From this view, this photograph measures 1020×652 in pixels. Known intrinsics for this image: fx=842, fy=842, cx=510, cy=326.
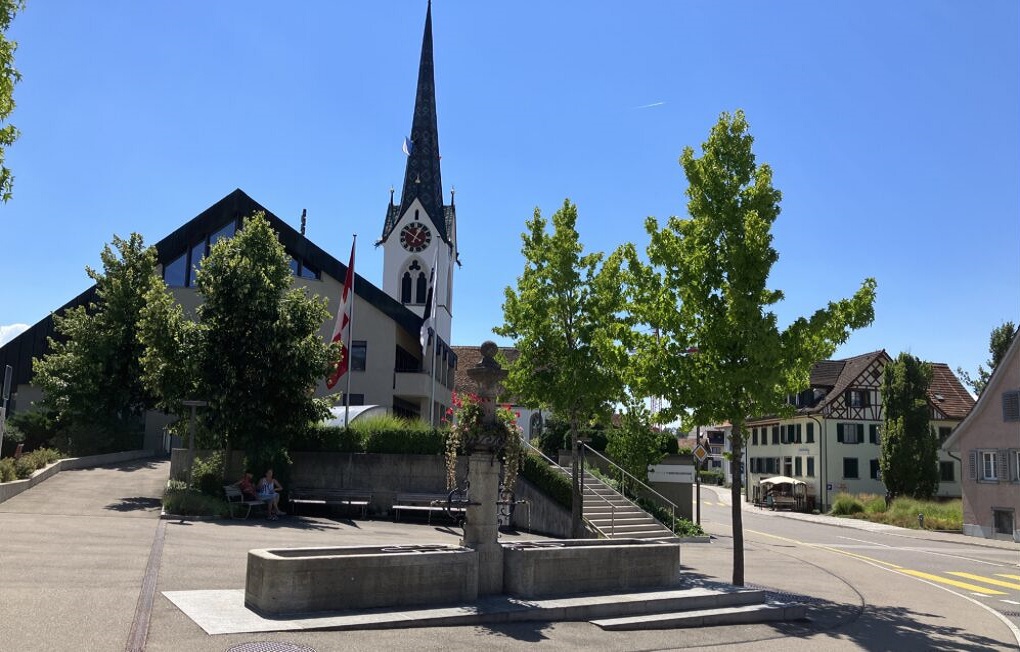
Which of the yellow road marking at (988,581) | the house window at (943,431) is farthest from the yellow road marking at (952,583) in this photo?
the house window at (943,431)

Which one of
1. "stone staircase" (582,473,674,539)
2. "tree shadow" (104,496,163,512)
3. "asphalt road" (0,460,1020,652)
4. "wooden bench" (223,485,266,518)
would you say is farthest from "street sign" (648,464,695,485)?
"tree shadow" (104,496,163,512)

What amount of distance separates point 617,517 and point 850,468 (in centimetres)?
3392

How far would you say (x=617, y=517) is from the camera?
2359cm

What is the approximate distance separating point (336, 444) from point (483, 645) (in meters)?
15.4

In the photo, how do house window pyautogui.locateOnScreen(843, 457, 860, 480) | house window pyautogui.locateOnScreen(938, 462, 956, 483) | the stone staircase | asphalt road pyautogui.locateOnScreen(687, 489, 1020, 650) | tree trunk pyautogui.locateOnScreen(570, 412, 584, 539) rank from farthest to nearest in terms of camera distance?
house window pyautogui.locateOnScreen(843, 457, 860, 480)
house window pyautogui.locateOnScreen(938, 462, 956, 483)
the stone staircase
tree trunk pyautogui.locateOnScreen(570, 412, 584, 539)
asphalt road pyautogui.locateOnScreen(687, 489, 1020, 650)

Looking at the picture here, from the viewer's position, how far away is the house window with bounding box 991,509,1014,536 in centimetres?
3341

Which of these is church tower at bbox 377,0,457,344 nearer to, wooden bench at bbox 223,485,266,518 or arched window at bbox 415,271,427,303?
arched window at bbox 415,271,427,303

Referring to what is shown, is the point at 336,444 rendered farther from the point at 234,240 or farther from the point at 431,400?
the point at 431,400

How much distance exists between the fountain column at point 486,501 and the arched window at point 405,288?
51.8 meters

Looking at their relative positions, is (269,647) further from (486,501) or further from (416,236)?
(416,236)

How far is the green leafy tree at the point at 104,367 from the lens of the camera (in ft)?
96.4

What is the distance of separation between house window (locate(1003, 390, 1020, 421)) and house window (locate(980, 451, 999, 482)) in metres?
1.76

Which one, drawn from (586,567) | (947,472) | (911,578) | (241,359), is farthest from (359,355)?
(947,472)

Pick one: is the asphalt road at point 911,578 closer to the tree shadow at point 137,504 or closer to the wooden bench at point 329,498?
the wooden bench at point 329,498
